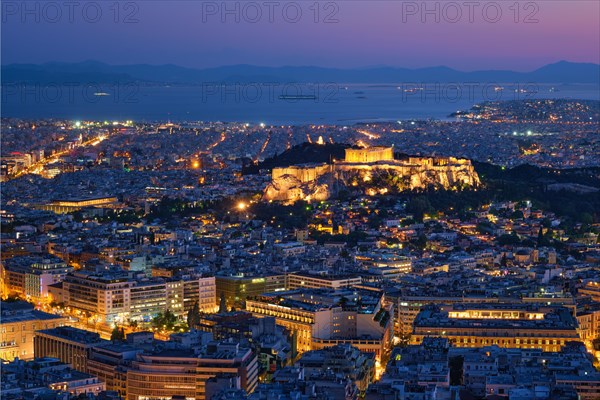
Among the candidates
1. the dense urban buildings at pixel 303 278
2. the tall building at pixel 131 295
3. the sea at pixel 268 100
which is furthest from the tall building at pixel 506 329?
the sea at pixel 268 100

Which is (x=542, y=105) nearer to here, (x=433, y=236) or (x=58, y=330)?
(x=433, y=236)

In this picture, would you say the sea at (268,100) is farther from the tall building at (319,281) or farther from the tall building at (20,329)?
Result: the tall building at (20,329)

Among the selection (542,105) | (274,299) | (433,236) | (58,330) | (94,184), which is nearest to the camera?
(58,330)

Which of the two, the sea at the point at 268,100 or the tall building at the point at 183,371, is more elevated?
the sea at the point at 268,100

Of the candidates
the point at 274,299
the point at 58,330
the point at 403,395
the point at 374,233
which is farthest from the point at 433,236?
the point at 403,395

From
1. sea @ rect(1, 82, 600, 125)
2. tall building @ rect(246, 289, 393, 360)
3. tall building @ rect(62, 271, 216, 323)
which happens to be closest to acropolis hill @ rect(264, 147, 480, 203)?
tall building @ rect(62, 271, 216, 323)

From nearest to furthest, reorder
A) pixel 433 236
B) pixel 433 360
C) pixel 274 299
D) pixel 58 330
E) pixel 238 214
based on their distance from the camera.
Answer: pixel 433 360
pixel 58 330
pixel 274 299
pixel 433 236
pixel 238 214

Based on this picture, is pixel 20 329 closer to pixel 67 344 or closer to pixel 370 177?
pixel 67 344

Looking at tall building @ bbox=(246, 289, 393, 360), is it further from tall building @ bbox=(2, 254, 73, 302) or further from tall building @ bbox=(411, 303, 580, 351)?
tall building @ bbox=(2, 254, 73, 302)
